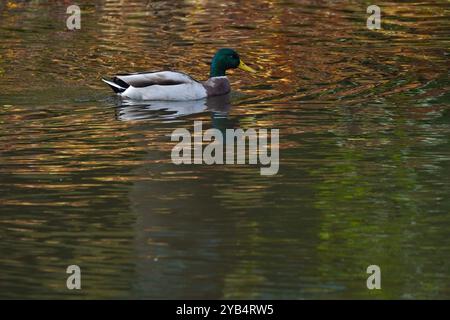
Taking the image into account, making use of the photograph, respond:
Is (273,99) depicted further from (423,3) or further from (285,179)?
(423,3)

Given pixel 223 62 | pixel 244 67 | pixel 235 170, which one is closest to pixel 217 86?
pixel 223 62

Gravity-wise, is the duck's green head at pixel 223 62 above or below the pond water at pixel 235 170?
above

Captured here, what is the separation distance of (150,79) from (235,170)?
4.63 metres

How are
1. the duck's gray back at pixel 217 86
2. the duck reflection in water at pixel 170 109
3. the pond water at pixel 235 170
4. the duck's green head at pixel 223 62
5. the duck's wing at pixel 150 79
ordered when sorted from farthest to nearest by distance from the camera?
the duck's green head at pixel 223 62
the duck's gray back at pixel 217 86
the duck's wing at pixel 150 79
the duck reflection in water at pixel 170 109
the pond water at pixel 235 170

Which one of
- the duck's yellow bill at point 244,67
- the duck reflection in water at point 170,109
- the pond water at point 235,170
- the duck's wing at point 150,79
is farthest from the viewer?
the duck's yellow bill at point 244,67

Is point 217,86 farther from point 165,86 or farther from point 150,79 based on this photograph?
point 150,79

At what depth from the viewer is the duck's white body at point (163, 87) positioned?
17.7 metres

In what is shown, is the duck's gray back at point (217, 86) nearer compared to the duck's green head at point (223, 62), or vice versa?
the duck's gray back at point (217, 86)

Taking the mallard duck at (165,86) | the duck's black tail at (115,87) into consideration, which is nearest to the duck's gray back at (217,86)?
the mallard duck at (165,86)

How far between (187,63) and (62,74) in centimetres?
219

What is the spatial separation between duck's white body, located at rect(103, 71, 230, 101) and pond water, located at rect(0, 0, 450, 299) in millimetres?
238

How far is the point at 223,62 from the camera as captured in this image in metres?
18.7

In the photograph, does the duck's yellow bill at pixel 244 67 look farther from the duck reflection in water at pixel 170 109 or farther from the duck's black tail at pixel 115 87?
the duck's black tail at pixel 115 87

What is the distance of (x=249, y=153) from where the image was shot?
46.9ft
